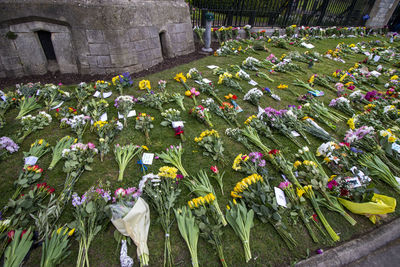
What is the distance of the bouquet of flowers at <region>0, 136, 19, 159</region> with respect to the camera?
309 centimetres

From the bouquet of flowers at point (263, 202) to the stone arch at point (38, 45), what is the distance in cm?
618

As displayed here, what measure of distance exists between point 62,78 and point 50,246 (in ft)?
18.1

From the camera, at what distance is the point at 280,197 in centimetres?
263

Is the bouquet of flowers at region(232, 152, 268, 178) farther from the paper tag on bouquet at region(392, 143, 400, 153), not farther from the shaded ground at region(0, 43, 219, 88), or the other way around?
the shaded ground at region(0, 43, 219, 88)

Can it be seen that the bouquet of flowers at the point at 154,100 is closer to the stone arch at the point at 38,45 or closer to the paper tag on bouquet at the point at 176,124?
the paper tag on bouquet at the point at 176,124

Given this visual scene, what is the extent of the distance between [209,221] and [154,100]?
3113mm

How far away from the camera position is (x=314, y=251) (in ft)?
7.47

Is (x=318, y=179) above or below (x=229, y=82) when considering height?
below

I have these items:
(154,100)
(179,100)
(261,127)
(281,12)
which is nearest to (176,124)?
(179,100)

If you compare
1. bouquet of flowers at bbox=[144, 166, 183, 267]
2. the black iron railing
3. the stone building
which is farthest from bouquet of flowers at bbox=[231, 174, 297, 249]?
the black iron railing

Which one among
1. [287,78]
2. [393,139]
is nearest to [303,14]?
[287,78]

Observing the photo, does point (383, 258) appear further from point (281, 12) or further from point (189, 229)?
point (281, 12)

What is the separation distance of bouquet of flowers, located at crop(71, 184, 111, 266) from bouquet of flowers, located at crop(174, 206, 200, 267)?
0.85m

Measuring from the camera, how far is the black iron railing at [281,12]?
32.8 feet
